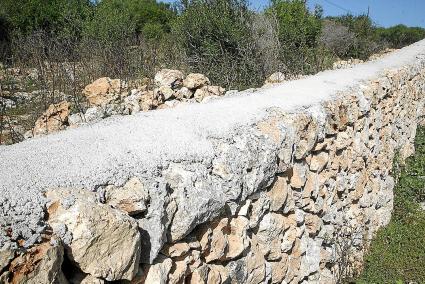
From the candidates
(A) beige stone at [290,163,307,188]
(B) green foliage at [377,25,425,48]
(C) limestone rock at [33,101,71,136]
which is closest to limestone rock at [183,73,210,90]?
(C) limestone rock at [33,101,71,136]

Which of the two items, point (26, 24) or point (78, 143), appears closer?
point (78, 143)

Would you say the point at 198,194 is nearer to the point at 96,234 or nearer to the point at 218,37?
the point at 96,234

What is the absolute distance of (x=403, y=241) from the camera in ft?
21.7

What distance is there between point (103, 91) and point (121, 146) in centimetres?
504

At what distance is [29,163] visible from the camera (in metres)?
2.52

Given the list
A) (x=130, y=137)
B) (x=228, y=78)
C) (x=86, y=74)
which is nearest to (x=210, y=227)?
(x=130, y=137)

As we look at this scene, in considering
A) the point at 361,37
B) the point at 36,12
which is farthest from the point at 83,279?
the point at 361,37

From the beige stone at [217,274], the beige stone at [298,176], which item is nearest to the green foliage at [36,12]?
the beige stone at [298,176]

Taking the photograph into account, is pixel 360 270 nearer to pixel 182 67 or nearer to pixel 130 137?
pixel 130 137

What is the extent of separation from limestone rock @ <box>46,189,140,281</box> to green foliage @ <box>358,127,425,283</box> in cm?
439

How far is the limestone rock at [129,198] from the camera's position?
2262 mm

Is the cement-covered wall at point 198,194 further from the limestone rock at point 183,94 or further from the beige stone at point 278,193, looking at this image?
the limestone rock at point 183,94

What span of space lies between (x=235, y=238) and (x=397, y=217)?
543 cm

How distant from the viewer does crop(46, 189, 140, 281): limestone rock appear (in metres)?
1.96
